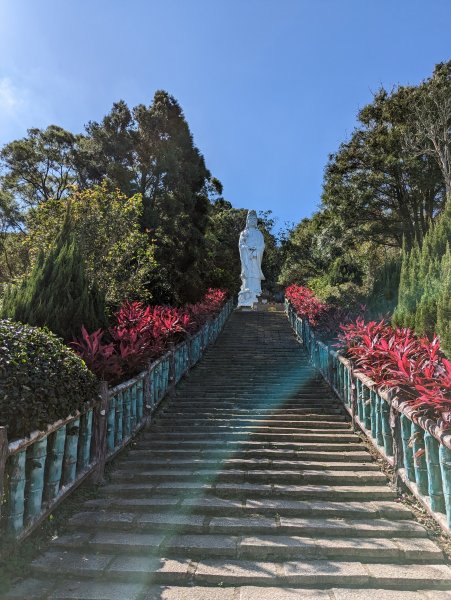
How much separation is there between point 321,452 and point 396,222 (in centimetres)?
1446

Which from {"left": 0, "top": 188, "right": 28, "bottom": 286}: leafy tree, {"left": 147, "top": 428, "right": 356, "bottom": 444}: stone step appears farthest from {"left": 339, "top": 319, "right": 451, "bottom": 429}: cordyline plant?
{"left": 0, "top": 188, "right": 28, "bottom": 286}: leafy tree

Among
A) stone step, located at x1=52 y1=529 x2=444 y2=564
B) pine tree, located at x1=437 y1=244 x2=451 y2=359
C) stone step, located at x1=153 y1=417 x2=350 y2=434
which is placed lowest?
stone step, located at x1=52 y1=529 x2=444 y2=564

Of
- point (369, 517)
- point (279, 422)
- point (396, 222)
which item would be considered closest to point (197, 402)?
point (279, 422)

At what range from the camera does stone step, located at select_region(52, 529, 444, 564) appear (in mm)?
3252

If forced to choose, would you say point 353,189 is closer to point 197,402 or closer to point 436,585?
point 197,402

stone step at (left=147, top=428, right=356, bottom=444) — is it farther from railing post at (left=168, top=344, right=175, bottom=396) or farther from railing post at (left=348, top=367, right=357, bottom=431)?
railing post at (left=168, top=344, right=175, bottom=396)

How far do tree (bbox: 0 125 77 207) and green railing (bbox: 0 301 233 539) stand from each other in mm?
21509

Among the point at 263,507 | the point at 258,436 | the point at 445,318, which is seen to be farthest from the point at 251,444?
the point at 445,318

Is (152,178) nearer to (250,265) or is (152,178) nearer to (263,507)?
(250,265)

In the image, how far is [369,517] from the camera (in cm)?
382

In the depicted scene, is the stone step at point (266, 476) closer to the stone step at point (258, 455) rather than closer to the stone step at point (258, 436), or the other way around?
the stone step at point (258, 455)

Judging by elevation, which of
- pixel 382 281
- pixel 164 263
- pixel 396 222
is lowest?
pixel 382 281

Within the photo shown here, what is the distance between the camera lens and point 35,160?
81.8 feet

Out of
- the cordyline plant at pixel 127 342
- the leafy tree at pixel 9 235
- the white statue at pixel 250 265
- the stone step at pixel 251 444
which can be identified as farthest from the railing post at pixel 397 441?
the leafy tree at pixel 9 235
